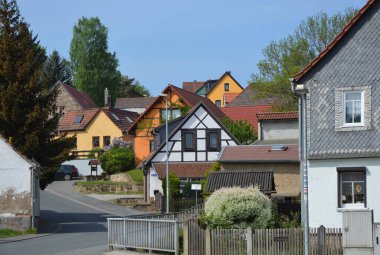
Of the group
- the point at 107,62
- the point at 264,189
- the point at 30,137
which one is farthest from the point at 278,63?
the point at 107,62

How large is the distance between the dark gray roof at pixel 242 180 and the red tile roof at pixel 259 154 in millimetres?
6739

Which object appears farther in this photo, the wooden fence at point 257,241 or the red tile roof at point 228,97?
the red tile roof at point 228,97

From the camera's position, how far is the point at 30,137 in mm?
40625

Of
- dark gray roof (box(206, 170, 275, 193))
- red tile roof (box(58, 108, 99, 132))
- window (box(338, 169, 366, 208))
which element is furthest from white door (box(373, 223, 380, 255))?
red tile roof (box(58, 108, 99, 132))

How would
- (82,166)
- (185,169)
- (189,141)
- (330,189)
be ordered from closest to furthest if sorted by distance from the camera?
(330,189)
(185,169)
(189,141)
(82,166)

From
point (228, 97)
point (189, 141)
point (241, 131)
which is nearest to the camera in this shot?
point (189, 141)

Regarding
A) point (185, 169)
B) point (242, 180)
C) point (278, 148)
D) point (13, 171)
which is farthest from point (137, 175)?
point (242, 180)

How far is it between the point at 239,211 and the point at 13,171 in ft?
53.5

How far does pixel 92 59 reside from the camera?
10244 centimetres

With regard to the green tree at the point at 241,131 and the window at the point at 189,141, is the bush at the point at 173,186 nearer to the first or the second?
the window at the point at 189,141

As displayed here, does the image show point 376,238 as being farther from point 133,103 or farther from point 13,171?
point 133,103

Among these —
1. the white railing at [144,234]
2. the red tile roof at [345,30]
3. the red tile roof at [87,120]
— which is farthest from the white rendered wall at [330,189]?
the red tile roof at [87,120]

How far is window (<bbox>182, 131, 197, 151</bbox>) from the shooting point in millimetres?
52000

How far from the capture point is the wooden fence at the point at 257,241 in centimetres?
2189
